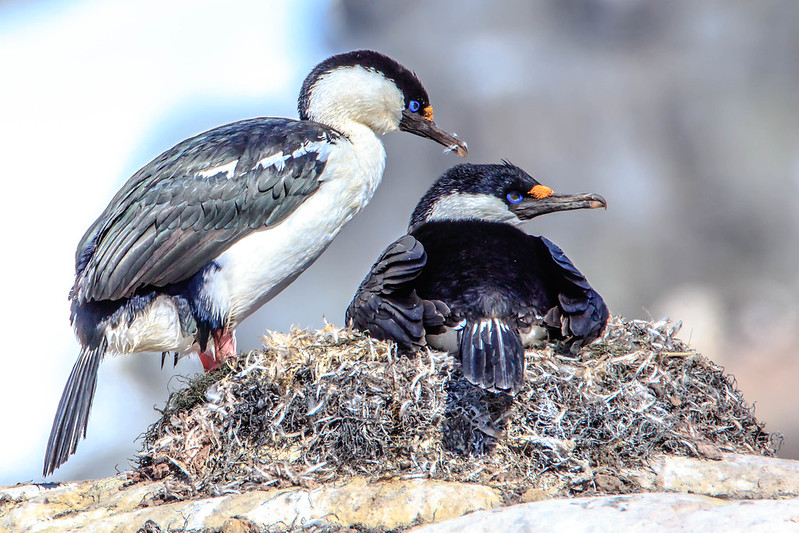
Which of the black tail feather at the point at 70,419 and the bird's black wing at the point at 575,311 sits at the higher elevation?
the bird's black wing at the point at 575,311

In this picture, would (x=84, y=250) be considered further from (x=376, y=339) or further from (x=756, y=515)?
(x=756, y=515)

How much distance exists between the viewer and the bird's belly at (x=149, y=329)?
15.0 feet

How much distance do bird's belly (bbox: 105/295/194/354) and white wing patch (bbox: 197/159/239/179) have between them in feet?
2.31

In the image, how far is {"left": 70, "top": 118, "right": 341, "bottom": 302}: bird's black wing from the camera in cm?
449

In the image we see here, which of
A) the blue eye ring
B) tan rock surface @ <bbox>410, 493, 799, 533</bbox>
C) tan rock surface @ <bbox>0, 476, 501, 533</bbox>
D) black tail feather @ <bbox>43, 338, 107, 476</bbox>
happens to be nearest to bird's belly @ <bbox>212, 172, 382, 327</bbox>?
black tail feather @ <bbox>43, 338, 107, 476</bbox>

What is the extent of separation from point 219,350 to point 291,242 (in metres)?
0.73

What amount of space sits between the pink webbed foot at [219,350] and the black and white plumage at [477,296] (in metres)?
0.82

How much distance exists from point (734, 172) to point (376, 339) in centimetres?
716

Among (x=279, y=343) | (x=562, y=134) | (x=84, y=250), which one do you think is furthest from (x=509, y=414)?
(x=562, y=134)

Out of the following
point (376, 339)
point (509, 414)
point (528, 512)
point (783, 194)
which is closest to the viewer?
point (528, 512)

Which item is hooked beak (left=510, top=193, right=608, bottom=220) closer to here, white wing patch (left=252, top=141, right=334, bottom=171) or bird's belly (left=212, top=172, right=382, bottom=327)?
bird's belly (left=212, top=172, right=382, bottom=327)

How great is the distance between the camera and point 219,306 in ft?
15.2

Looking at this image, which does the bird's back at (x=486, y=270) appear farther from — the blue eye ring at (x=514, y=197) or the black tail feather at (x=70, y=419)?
the black tail feather at (x=70, y=419)

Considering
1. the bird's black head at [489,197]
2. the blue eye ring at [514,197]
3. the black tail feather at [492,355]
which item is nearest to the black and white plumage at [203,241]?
the bird's black head at [489,197]
